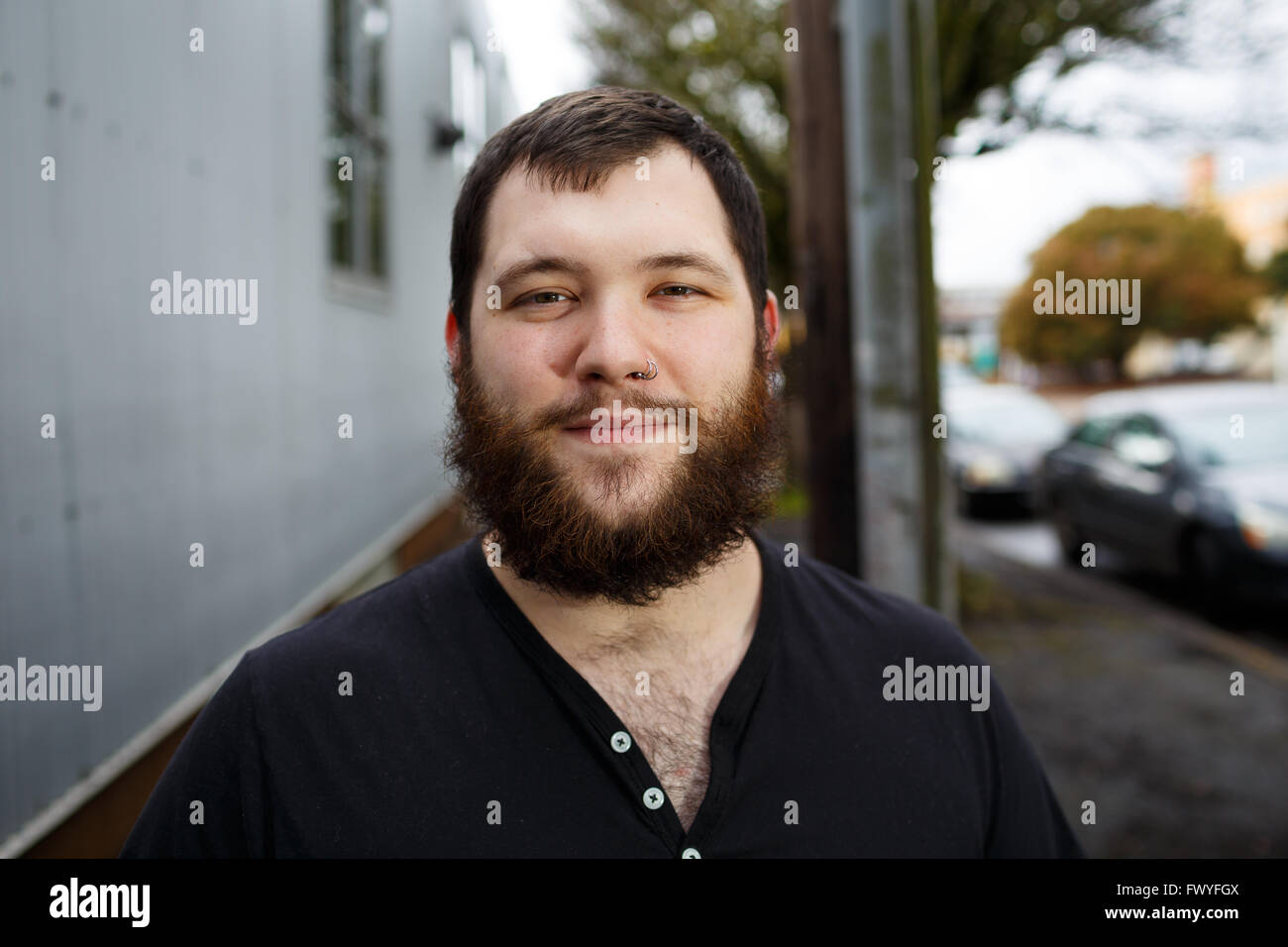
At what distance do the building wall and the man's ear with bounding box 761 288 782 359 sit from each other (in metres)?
0.83

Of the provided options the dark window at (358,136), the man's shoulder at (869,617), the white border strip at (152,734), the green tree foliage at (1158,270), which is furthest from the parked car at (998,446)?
the green tree foliage at (1158,270)

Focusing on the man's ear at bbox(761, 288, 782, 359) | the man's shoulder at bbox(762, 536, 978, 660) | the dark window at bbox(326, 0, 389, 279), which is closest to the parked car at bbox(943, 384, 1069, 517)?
the dark window at bbox(326, 0, 389, 279)

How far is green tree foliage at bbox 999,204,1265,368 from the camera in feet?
117

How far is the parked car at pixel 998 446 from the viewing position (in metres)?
13.5

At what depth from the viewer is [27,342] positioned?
270 centimetres

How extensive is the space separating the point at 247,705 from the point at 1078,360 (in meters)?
42.7

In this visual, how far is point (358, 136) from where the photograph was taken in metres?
7.32

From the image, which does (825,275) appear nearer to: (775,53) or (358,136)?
(358,136)

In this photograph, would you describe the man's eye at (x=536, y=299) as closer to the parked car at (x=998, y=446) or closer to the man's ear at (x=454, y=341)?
the man's ear at (x=454, y=341)

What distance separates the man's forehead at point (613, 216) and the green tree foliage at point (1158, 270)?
3576 cm

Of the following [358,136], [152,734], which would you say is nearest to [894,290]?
[152,734]

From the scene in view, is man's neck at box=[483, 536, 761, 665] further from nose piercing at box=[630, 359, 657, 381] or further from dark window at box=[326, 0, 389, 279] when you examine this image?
dark window at box=[326, 0, 389, 279]
